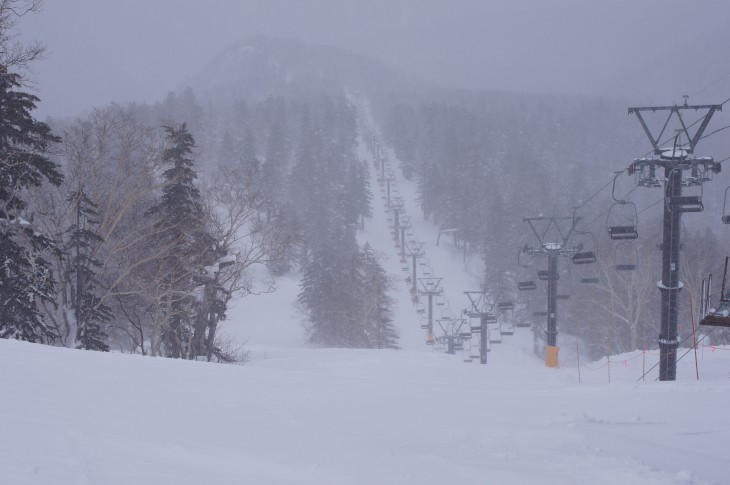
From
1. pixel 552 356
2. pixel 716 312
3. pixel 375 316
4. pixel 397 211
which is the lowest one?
pixel 375 316

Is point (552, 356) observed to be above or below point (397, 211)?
below

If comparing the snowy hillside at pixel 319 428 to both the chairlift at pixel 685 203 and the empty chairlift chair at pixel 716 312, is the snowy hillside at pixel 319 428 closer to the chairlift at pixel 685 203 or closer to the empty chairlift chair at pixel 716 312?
the empty chairlift chair at pixel 716 312

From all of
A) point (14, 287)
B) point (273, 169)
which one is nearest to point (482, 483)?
point (14, 287)

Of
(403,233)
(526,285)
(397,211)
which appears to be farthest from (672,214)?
(397,211)

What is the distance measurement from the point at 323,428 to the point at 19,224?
11734 millimetres

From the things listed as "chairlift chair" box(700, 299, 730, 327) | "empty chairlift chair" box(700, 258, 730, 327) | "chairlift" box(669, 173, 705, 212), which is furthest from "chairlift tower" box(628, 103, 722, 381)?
"chairlift chair" box(700, 299, 730, 327)

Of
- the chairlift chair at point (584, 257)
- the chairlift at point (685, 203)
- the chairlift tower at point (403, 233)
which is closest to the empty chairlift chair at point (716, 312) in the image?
the chairlift at point (685, 203)

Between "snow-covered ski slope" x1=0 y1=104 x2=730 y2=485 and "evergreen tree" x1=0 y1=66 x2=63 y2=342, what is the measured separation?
20.6ft

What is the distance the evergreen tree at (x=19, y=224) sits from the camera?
14422 millimetres

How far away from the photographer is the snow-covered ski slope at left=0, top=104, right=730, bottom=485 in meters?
4.87

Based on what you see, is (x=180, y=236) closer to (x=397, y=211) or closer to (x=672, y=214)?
(x=672, y=214)

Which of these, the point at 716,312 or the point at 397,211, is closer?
the point at 716,312

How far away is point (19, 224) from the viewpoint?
574 inches

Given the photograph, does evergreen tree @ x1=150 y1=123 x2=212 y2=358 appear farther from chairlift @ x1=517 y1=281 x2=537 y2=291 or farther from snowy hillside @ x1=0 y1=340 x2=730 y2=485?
chairlift @ x1=517 y1=281 x2=537 y2=291
